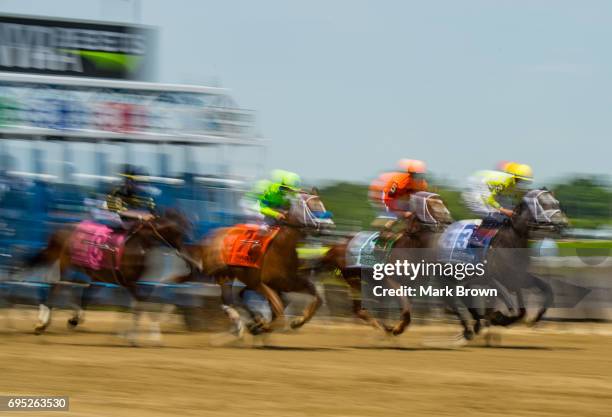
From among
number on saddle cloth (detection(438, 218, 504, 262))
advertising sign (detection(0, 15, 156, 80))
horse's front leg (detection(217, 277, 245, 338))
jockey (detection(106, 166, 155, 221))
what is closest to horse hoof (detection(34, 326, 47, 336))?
jockey (detection(106, 166, 155, 221))

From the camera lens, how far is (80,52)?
2022 centimetres

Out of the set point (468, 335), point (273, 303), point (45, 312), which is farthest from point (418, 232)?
point (45, 312)

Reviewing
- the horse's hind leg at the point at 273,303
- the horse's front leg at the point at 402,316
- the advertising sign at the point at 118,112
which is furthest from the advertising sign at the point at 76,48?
the horse's front leg at the point at 402,316

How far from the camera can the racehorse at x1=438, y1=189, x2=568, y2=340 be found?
1377cm

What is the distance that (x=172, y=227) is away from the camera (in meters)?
14.2

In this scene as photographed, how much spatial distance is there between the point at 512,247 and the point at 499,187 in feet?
2.67

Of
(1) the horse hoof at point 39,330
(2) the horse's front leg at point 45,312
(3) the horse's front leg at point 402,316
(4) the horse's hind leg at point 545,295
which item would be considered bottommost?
(1) the horse hoof at point 39,330

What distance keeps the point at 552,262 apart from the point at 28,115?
739 cm

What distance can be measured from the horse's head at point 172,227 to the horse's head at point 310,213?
4.96 ft

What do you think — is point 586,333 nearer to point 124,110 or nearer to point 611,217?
point 124,110

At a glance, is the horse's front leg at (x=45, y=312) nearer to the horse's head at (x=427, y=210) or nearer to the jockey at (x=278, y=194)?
the jockey at (x=278, y=194)

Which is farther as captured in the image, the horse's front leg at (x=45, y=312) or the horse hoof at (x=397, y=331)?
the horse's front leg at (x=45, y=312)

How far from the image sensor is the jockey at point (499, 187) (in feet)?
47.5

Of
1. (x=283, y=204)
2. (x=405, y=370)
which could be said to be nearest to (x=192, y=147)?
(x=283, y=204)
